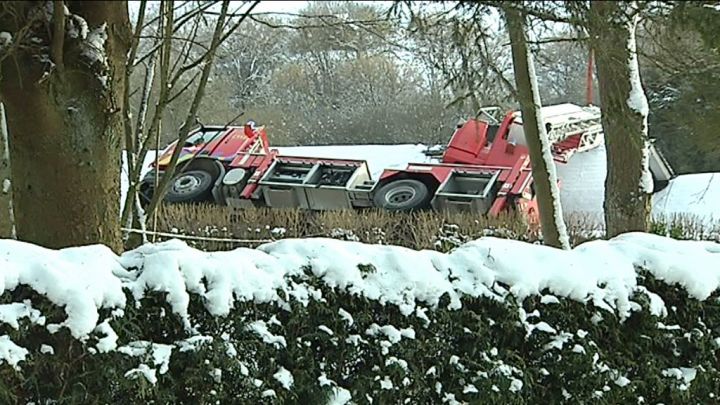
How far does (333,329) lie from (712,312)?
1.41 m

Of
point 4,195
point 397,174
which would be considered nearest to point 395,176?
point 397,174

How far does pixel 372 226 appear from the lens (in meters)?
9.34

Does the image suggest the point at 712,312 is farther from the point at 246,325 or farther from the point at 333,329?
the point at 246,325

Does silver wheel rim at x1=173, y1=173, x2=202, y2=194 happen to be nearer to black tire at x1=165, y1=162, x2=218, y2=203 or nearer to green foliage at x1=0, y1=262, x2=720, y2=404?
black tire at x1=165, y1=162, x2=218, y2=203

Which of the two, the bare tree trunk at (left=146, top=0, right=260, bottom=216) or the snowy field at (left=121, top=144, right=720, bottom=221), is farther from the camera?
the snowy field at (left=121, top=144, right=720, bottom=221)

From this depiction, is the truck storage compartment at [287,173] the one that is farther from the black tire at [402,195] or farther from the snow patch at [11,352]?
the snow patch at [11,352]

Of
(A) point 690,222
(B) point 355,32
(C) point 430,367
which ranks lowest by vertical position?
(A) point 690,222

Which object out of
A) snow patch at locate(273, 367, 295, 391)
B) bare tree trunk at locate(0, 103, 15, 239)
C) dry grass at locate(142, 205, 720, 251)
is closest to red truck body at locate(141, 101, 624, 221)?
dry grass at locate(142, 205, 720, 251)

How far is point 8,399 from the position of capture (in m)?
1.89

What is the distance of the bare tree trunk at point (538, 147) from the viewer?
4.77 m

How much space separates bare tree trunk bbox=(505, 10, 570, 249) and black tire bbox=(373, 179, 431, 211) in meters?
4.84

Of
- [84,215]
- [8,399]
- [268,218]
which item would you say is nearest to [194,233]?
[268,218]

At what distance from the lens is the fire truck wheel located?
429 inches

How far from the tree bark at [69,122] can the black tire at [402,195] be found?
24.3 feet
